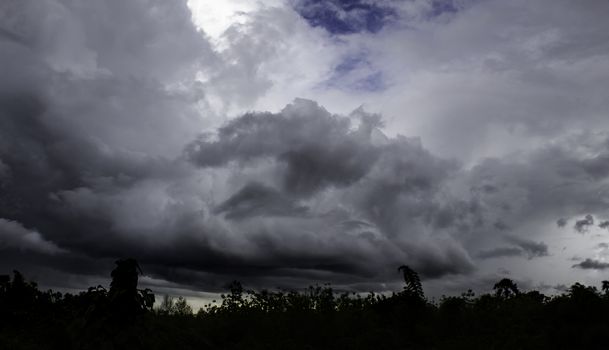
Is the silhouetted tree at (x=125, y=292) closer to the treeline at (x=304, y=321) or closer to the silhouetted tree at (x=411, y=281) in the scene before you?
the treeline at (x=304, y=321)

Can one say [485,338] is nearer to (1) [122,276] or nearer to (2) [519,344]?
(2) [519,344]

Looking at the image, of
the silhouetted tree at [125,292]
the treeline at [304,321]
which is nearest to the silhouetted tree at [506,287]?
the treeline at [304,321]

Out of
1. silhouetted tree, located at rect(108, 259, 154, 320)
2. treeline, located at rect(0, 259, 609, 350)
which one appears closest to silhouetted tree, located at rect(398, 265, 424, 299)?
treeline, located at rect(0, 259, 609, 350)

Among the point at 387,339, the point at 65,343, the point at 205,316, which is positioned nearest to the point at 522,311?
the point at 387,339

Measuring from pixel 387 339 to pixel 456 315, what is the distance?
13.6 ft

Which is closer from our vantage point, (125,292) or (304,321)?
(125,292)

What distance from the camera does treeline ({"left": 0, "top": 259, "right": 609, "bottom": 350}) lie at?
16.2 m

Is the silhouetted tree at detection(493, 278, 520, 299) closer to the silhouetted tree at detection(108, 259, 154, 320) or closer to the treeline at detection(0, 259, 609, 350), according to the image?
the treeline at detection(0, 259, 609, 350)

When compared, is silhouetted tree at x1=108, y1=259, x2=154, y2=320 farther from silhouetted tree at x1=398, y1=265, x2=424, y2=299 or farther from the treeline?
silhouetted tree at x1=398, y1=265, x2=424, y2=299

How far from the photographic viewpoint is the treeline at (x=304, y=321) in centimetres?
1620

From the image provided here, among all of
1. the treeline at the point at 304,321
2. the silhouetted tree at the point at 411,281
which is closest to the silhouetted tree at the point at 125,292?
the treeline at the point at 304,321

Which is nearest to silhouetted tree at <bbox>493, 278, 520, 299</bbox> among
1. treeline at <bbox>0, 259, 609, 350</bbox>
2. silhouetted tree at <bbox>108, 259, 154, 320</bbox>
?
treeline at <bbox>0, 259, 609, 350</bbox>

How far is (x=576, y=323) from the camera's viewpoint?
746 inches

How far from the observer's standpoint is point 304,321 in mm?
21312
